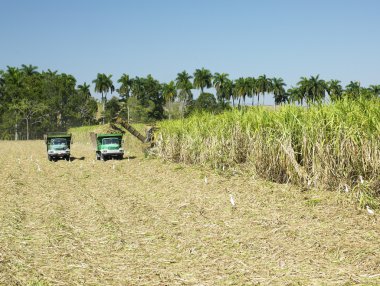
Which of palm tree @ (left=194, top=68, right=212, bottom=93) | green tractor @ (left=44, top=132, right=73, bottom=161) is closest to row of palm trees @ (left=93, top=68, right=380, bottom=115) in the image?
palm tree @ (left=194, top=68, right=212, bottom=93)

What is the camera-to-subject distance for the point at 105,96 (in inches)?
4323

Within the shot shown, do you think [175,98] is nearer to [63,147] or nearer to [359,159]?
[63,147]

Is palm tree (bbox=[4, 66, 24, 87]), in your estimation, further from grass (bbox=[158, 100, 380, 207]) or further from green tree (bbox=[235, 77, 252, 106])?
grass (bbox=[158, 100, 380, 207])

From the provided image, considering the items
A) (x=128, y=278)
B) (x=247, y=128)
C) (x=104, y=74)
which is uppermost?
(x=104, y=74)

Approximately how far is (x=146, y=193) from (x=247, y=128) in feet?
14.0

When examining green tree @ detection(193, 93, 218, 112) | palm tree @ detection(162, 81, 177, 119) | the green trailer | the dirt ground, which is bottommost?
the dirt ground

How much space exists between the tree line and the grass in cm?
5958

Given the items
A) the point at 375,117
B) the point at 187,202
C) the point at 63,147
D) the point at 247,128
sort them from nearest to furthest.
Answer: the point at 375,117
the point at 187,202
the point at 247,128
the point at 63,147

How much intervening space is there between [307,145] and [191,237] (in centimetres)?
523

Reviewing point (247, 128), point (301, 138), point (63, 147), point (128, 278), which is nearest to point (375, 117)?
point (301, 138)

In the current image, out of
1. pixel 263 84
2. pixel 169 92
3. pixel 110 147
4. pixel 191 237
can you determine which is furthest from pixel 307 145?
pixel 263 84

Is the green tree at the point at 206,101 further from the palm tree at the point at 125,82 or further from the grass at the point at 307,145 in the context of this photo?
the grass at the point at 307,145

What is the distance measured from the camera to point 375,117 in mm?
10852

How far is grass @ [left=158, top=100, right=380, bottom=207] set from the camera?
10852mm
